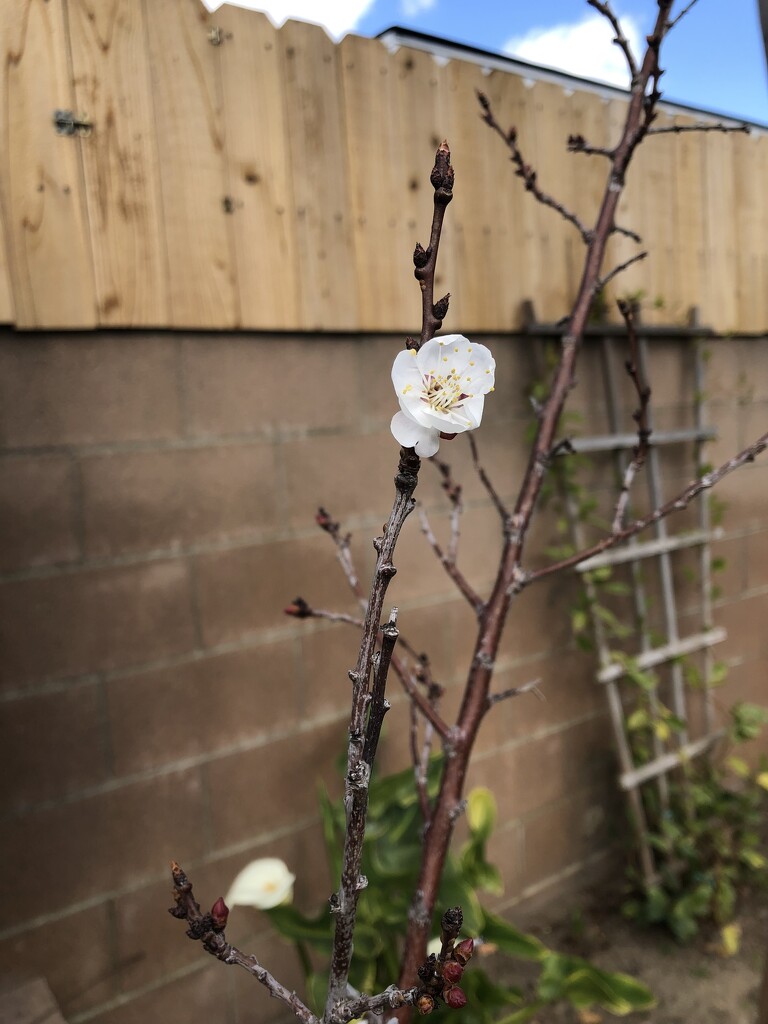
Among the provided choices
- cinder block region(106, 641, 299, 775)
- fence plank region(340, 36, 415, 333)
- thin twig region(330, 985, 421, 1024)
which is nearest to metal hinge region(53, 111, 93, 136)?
fence plank region(340, 36, 415, 333)

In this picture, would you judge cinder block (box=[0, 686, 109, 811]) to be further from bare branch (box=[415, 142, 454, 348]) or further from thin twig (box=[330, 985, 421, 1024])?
bare branch (box=[415, 142, 454, 348])

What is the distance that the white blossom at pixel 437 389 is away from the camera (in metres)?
0.56

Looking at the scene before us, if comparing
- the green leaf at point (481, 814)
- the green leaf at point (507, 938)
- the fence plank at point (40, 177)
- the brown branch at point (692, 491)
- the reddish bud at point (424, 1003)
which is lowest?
the green leaf at point (507, 938)

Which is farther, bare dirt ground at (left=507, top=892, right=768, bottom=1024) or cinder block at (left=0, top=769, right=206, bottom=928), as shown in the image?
bare dirt ground at (left=507, top=892, right=768, bottom=1024)

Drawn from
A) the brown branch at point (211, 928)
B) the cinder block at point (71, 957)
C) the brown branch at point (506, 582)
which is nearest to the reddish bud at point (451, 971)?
the brown branch at point (211, 928)

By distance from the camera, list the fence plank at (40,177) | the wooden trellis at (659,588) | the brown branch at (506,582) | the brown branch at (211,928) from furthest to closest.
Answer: the wooden trellis at (659,588) < the fence plank at (40,177) < the brown branch at (506,582) < the brown branch at (211,928)

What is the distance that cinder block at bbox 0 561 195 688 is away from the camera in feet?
4.48

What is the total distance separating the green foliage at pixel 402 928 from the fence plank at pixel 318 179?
1009 millimetres

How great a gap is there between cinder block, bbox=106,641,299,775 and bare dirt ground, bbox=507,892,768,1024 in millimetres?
1101

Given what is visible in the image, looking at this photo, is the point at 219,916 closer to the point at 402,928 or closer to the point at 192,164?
the point at 402,928

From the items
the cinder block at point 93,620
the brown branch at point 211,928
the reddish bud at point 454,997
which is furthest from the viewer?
the cinder block at point 93,620

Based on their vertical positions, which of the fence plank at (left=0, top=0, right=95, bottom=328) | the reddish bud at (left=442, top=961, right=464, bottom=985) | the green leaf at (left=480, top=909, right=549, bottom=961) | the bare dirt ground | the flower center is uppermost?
the fence plank at (left=0, top=0, right=95, bottom=328)

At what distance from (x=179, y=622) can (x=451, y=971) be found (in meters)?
1.11

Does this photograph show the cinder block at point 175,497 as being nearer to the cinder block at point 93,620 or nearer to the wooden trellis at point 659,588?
the cinder block at point 93,620
